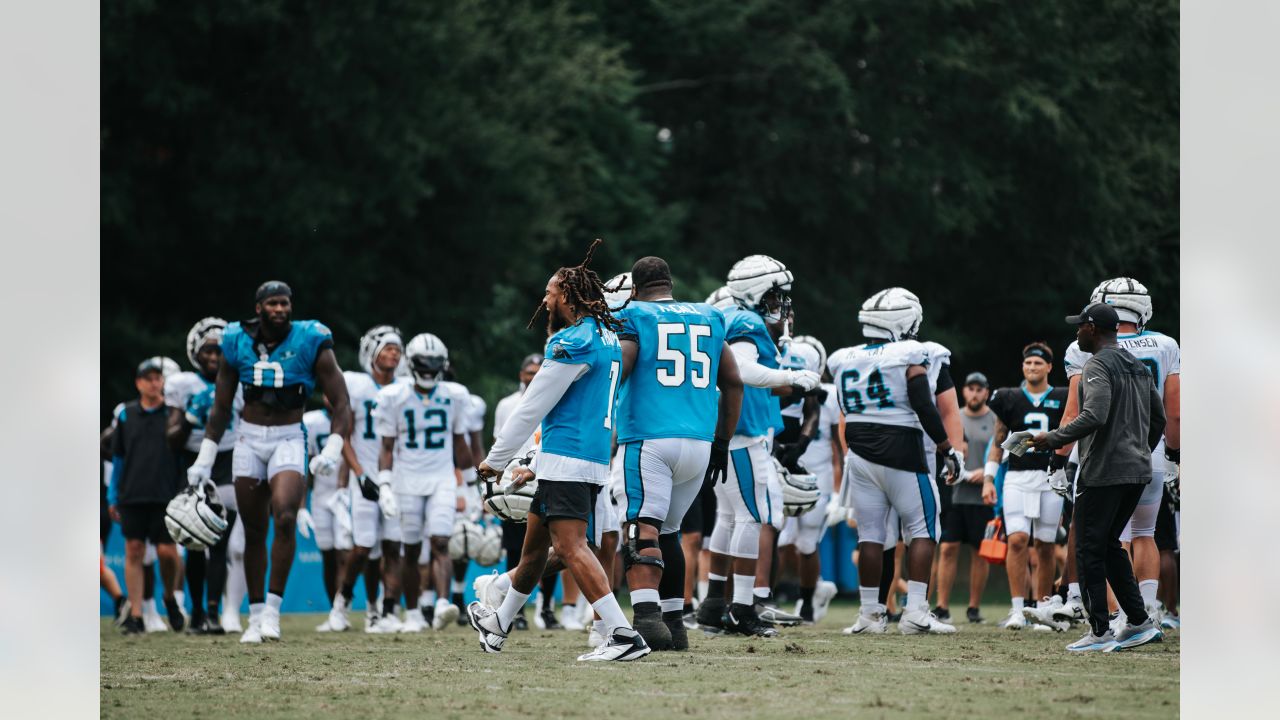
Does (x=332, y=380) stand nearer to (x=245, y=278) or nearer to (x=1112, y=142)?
(x=245, y=278)

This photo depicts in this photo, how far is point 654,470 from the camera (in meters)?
10.2

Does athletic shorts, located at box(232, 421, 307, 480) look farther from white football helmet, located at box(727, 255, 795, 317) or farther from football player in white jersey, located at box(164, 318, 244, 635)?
white football helmet, located at box(727, 255, 795, 317)

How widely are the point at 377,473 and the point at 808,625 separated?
4012mm

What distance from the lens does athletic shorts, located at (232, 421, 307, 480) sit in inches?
484

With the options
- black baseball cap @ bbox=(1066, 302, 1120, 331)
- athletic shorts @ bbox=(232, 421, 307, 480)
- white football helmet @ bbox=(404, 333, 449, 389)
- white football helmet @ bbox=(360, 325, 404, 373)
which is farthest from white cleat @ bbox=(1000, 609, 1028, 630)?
white football helmet @ bbox=(360, 325, 404, 373)

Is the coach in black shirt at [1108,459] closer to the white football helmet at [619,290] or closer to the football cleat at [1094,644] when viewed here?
the football cleat at [1094,644]

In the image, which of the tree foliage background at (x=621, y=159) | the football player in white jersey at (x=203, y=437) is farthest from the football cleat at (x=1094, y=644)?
the tree foliage background at (x=621, y=159)

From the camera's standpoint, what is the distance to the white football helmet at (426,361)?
46.7 feet

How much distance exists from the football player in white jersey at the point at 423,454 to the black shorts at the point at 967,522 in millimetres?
4211

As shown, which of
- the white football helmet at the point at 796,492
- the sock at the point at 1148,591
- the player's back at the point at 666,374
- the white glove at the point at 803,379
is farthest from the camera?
the white football helmet at the point at 796,492

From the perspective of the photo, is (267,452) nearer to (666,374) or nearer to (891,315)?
(666,374)

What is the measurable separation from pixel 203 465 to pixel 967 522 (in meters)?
6.59

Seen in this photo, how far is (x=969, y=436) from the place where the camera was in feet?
51.6
